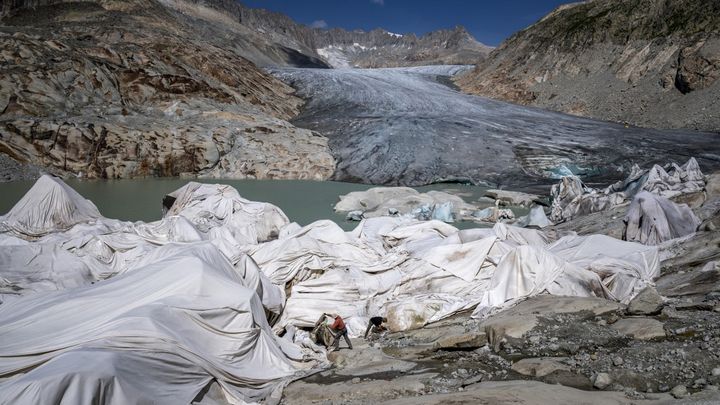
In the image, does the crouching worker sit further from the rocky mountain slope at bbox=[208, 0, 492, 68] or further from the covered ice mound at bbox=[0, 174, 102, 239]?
the rocky mountain slope at bbox=[208, 0, 492, 68]

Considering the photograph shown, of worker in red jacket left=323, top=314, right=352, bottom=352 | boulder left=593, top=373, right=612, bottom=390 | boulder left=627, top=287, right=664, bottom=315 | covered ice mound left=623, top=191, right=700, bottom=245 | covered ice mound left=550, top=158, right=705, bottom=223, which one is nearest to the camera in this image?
boulder left=593, top=373, right=612, bottom=390

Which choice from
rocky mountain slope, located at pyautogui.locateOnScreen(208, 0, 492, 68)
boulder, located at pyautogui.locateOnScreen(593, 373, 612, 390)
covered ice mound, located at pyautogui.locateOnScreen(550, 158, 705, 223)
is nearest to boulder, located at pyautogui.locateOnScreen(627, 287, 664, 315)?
boulder, located at pyautogui.locateOnScreen(593, 373, 612, 390)

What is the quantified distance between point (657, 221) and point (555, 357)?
7.00m

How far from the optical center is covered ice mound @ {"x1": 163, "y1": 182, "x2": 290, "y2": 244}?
1337 cm

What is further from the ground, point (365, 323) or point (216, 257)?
point (216, 257)

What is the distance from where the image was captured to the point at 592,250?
9.23 m

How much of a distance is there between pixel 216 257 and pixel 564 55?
40148 mm

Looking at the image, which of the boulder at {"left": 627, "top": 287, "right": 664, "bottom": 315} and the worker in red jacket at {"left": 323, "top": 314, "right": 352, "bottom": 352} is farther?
the worker in red jacket at {"left": 323, "top": 314, "right": 352, "bottom": 352}

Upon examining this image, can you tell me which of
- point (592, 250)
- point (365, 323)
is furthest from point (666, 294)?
point (365, 323)

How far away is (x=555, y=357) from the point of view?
5348 millimetres

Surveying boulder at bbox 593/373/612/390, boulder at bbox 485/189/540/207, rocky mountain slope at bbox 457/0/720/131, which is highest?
rocky mountain slope at bbox 457/0/720/131

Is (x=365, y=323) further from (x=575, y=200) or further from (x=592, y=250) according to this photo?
(x=575, y=200)

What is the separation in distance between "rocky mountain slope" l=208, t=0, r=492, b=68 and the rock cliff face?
60630 mm

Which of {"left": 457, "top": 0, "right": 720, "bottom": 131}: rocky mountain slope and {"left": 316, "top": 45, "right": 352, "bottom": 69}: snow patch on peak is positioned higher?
{"left": 316, "top": 45, "right": 352, "bottom": 69}: snow patch on peak
